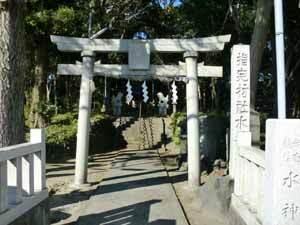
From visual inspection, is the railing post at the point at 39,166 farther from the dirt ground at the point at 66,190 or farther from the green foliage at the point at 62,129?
the green foliage at the point at 62,129

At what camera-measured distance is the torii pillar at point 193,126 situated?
1104 centimetres

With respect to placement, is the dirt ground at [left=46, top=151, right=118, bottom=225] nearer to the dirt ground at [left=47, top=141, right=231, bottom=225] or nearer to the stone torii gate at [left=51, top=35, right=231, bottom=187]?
the dirt ground at [left=47, top=141, right=231, bottom=225]

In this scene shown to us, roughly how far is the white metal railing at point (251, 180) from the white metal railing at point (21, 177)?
264 centimetres

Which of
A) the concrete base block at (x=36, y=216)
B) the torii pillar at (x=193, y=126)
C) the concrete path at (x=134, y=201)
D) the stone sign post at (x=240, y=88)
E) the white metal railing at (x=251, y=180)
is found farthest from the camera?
the torii pillar at (x=193, y=126)

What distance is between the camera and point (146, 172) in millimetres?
12414

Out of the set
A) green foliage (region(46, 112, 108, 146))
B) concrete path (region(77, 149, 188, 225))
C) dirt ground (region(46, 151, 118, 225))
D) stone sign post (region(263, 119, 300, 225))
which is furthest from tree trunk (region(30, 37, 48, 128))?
stone sign post (region(263, 119, 300, 225))

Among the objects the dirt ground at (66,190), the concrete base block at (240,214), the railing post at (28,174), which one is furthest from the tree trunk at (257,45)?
the railing post at (28,174)

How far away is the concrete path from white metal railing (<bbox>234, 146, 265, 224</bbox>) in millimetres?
1316

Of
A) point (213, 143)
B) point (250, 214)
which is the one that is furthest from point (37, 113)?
point (250, 214)

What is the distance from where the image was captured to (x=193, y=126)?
438 inches

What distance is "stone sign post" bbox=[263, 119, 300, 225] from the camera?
4324 mm

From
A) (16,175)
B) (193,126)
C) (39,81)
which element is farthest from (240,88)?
(39,81)

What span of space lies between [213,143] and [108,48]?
14.8ft

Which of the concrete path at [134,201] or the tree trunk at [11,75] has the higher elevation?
the tree trunk at [11,75]
